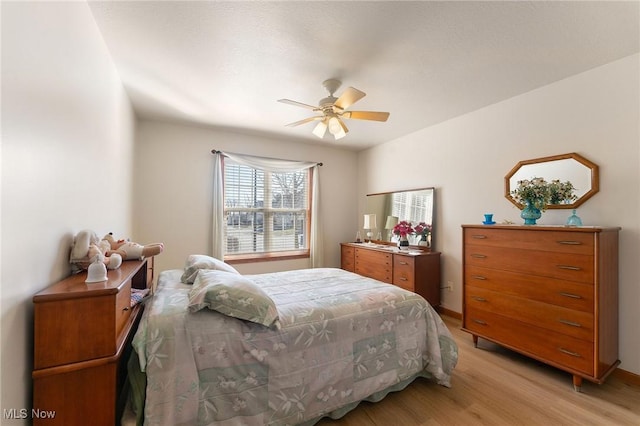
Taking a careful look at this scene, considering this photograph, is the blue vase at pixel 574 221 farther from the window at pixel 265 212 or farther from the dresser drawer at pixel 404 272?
the window at pixel 265 212

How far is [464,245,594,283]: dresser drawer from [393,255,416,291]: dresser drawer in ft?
2.44

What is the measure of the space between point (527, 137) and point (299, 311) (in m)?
2.83

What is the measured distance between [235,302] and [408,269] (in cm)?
247

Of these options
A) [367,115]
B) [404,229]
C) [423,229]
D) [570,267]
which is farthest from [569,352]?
[367,115]

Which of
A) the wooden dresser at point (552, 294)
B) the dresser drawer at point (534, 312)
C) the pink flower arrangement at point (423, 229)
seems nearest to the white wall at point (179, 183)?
the pink flower arrangement at point (423, 229)

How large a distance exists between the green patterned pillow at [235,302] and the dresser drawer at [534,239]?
211 centimetres

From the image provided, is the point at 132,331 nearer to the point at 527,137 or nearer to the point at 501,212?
the point at 501,212

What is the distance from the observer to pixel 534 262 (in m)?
2.15

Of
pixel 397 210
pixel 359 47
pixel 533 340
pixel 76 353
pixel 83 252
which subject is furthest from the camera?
pixel 397 210

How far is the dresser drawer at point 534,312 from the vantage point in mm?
1896

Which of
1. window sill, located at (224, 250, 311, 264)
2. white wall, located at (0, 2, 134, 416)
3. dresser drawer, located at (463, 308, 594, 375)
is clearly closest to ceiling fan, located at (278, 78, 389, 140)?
white wall, located at (0, 2, 134, 416)

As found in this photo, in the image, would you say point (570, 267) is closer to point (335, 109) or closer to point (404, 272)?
point (404, 272)

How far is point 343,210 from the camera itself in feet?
16.1

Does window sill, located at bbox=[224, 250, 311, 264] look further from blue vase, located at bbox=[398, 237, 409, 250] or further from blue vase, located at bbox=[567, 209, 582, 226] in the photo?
blue vase, located at bbox=[567, 209, 582, 226]
